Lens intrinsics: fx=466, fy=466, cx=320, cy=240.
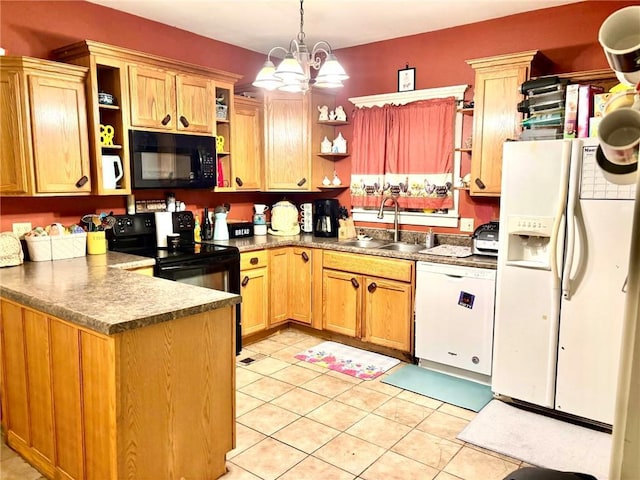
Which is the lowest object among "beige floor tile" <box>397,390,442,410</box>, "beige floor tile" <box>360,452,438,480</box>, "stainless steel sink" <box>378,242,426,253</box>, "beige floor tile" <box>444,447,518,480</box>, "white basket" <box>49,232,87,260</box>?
"beige floor tile" <box>360,452,438,480</box>

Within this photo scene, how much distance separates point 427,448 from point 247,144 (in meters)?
2.99

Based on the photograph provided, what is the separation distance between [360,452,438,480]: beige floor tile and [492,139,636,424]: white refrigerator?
952 mm

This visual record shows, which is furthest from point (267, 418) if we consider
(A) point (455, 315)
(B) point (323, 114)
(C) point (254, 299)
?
(B) point (323, 114)

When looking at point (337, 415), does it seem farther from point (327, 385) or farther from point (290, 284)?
point (290, 284)

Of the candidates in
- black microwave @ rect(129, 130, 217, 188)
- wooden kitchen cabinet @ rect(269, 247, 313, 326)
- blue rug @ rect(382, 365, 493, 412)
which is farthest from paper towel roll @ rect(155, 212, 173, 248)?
blue rug @ rect(382, 365, 493, 412)

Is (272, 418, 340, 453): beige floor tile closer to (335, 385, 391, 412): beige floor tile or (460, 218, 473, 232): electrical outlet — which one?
(335, 385, 391, 412): beige floor tile

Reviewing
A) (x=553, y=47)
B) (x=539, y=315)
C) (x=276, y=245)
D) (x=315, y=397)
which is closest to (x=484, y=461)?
(x=539, y=315)

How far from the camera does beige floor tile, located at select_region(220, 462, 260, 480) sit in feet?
7.42

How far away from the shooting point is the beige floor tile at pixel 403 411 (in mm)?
2834

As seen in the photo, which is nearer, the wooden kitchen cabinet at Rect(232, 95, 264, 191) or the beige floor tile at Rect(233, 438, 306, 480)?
the beige floor tile at Rect(233, 438, 306, 480)

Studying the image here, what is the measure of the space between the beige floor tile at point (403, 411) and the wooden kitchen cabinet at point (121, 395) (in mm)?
1077

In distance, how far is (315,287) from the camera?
13.7 feet

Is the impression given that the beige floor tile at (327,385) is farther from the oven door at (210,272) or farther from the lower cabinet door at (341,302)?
the oven door at (210,272)

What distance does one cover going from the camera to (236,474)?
229cm
